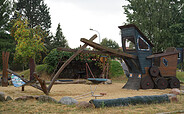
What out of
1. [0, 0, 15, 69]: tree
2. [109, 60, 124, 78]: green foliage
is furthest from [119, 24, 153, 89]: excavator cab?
[0, 0, 15, 69]: tree

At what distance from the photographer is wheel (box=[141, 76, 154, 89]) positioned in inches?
515

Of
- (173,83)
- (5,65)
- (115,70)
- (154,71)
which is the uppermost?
(5,65)

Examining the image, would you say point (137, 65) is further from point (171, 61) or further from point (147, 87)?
point (171, 61)

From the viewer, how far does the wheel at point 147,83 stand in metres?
13.1

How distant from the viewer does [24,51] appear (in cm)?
2070

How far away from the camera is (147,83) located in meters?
13.2

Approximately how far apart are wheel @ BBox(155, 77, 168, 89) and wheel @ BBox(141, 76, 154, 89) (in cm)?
37

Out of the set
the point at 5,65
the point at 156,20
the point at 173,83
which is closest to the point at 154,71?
the point at 173,83

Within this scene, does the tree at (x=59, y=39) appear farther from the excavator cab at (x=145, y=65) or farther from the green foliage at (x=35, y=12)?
the excavator cab at (x=145, y=65)

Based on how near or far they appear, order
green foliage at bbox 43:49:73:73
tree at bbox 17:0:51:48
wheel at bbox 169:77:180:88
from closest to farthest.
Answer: wheel at bbox 169:77:180:88, green foliage at bbox 43:49:73:73, tree at bbox 17:0:51:48

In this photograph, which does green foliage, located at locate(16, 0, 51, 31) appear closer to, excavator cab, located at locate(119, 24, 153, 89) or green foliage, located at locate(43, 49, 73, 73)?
green foliage, located at locate(43, 49, 73, 73)

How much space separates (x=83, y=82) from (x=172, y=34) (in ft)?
50.7

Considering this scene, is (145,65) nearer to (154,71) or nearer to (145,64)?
(145,64)

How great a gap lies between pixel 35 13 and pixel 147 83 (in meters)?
33.5
